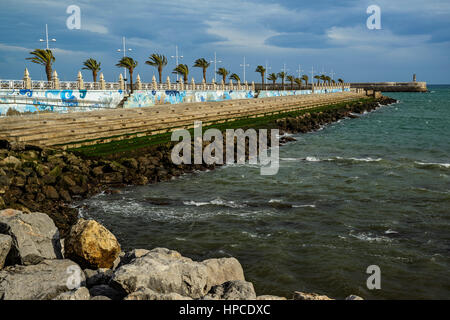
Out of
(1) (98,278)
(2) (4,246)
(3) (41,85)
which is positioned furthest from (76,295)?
(3) (41,85)

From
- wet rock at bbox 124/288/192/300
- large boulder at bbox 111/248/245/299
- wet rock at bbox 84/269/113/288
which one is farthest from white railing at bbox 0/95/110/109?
wet rock at bbox 124/288/192/300

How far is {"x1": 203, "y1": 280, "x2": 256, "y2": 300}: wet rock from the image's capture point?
5875mm

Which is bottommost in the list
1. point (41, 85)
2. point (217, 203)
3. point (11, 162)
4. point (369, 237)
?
point (369, 237)

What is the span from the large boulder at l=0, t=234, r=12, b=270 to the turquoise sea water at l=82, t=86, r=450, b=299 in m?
4.02

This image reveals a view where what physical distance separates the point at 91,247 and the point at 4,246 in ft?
4.61

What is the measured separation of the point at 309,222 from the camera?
40.0 ft

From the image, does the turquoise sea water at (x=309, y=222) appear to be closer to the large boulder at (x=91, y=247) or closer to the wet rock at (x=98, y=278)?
the large boulder at (x=91, y=247)

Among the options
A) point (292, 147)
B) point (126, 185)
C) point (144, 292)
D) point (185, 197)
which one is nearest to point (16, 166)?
point (126, 185)

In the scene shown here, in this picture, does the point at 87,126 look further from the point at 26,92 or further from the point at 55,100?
the point at 55,100

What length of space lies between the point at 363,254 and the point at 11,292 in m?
7.61

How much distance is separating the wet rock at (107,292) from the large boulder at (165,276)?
167mm

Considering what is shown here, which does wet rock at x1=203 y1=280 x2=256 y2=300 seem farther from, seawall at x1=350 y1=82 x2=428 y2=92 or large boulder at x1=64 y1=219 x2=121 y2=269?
seawall at x1=350 y1=82 x2=428 y2=92

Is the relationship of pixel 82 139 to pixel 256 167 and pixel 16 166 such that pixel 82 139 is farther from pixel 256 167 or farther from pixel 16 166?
pixel 256 167

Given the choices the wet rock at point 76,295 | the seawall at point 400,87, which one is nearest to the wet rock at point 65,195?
the wet rock at point 76,295
